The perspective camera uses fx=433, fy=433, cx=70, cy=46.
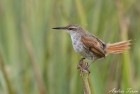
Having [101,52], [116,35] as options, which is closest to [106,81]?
[116,35]

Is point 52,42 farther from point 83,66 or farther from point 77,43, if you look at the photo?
point 83,66

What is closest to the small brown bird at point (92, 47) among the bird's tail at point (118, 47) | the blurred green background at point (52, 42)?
the bird's tail at point (118, 47)

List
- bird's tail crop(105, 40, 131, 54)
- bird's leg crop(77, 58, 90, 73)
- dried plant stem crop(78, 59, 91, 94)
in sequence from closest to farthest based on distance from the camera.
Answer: dried plant stem crop(78, 59, 91, 94) < bird's leg crop(77, 58, 90, 73) < bird's tail crop(105, 40, 131, 54)

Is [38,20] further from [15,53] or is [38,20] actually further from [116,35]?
[116,35]

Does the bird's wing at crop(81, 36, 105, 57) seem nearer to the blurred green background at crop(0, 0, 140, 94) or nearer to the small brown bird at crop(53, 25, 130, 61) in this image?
the small brown bird at crop(53, 25, 130, 61)

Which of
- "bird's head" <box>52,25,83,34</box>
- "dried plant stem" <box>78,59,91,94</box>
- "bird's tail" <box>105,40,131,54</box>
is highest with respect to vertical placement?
"bird's head" <box>52,25,83,34</box>

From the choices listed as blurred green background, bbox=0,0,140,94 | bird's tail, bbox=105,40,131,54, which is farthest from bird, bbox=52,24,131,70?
blurred green background, bbox=0,0,140,94
